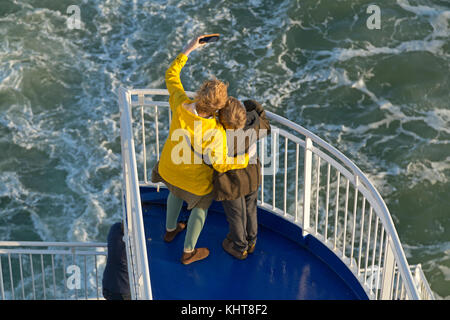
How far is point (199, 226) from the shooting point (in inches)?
234

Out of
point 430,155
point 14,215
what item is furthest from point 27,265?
point 430,155

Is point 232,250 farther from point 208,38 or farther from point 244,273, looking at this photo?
point 208,38

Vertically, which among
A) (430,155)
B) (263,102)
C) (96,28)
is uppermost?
(96,28)

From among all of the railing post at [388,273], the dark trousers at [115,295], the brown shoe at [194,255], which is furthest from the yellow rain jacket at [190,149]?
the dark trousers at [115,295]

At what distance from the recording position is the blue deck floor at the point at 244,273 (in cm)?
601

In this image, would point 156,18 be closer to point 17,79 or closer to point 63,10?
point 63,10

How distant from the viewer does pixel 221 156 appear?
547cm

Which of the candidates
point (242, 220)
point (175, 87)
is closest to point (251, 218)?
point (242, 220)

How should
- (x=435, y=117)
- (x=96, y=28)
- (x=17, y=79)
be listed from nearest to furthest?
(x=435, y=117) < (x=17, y=79) < (x=96, y=28)

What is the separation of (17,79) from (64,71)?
108cm

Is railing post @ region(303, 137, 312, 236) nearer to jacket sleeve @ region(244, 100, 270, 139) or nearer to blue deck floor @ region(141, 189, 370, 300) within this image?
blue deck floor @ region(141, 189, 370, 300)

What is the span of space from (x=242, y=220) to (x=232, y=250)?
0.46 metres

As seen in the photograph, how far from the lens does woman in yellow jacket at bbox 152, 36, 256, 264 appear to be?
526 centimetres

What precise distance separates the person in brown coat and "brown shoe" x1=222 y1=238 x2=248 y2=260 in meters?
0.09
